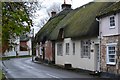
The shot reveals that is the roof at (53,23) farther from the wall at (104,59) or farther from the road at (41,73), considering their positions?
the wall at (104,59)

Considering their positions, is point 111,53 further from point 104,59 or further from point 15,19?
point 15,19

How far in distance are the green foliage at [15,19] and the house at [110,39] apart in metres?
10.5

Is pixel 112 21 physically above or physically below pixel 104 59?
above

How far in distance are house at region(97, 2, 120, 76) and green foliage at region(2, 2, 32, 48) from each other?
10.5 metres

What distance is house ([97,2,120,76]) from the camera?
21.5 metres

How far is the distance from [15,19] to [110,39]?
1242 cm

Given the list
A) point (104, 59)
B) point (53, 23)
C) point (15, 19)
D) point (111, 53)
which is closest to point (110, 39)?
point (111, 53)

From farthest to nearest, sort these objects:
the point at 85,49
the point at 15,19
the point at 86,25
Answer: the point at 85,49, the point at 86,25, the point at 15,19

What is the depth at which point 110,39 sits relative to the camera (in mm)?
22578

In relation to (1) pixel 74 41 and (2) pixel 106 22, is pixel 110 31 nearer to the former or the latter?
(2) pixel 106 22

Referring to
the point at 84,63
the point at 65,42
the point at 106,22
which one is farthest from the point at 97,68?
the point at 65,42

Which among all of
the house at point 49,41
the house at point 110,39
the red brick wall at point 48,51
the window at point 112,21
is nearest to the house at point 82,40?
the house at point 110,39

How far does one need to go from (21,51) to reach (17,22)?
7483 centimetres

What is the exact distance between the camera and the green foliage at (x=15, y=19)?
11.5 meters
